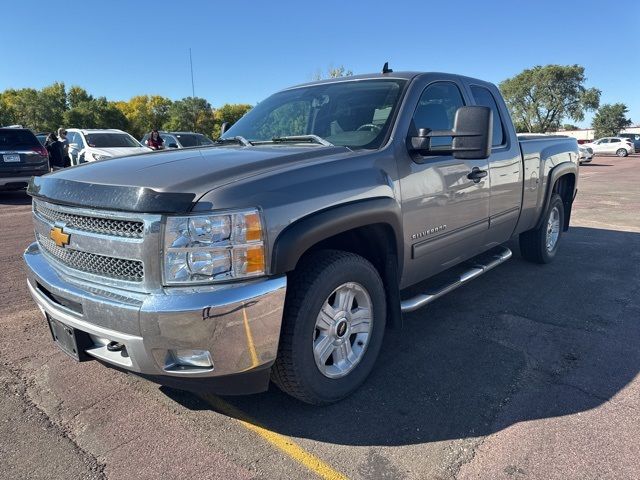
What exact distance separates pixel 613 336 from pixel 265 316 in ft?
9.71

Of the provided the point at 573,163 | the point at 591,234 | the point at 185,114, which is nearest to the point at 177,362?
the point at 573,163

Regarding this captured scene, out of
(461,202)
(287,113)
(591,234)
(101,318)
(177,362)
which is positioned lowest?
(591,234)

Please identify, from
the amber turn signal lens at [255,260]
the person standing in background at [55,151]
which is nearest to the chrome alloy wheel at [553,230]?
the amber turn signal lens at [255,260]

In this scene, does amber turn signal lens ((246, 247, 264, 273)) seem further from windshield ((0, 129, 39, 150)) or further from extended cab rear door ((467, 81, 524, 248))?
windshield ((0, 129, 39, 150))

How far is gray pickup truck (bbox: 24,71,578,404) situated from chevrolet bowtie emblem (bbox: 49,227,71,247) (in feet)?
0.06

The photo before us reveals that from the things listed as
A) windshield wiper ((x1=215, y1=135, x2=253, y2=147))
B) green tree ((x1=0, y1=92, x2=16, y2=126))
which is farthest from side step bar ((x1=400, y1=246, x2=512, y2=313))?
green tree ((x1=0, y1=92, x2=16, y2=126))

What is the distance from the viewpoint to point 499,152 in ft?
13.8

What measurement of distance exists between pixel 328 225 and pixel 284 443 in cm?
115

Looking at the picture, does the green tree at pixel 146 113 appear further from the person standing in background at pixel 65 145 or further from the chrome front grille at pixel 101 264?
the chrome front grille at pixel 101 264

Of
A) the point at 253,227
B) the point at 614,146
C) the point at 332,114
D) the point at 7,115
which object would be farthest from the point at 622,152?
the point at 7,115

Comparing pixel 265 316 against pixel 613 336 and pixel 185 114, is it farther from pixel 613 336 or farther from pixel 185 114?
pixel 185 114

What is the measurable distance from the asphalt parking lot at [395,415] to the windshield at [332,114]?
1579mm

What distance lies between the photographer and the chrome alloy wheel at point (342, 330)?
264cm

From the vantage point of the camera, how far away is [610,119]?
73.0m
